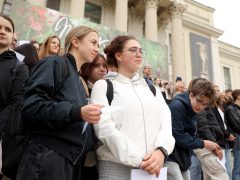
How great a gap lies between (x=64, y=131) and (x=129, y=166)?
0.56 metres

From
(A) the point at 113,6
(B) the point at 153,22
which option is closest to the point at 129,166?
(B) the point at 153,22

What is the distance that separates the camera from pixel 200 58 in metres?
22.4

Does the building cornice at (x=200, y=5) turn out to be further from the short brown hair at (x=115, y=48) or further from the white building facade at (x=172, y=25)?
the short brown hair at (x=115, y=48)

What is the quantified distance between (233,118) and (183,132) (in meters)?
2.56

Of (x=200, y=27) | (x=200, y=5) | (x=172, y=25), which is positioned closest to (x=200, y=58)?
(x=200, y=27)

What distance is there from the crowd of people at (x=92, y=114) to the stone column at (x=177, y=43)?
14.8 meters

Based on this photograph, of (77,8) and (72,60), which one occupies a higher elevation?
(77,8)

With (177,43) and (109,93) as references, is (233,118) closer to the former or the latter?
(109,93)

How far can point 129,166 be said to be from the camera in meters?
1.83

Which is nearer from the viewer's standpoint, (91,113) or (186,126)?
(91,113)

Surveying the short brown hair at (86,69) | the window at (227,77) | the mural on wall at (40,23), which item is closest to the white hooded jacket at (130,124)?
the short brown hair at (86,69)

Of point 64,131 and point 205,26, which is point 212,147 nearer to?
point 64,131

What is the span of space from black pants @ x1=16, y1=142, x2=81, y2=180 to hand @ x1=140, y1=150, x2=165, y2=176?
1.65ft

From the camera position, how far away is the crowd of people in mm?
1508
